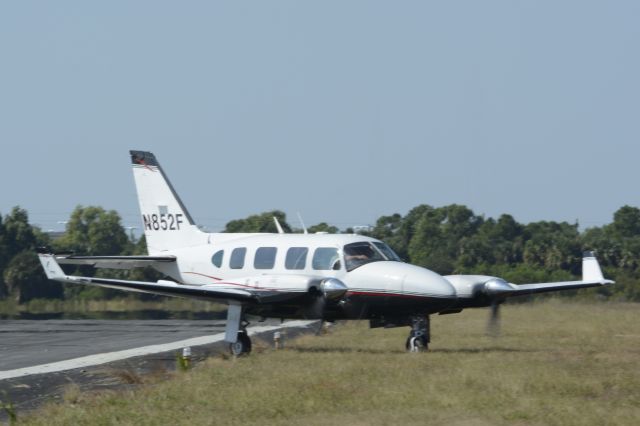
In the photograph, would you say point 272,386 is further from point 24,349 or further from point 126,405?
point 24,349

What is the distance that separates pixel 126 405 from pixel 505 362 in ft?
24.9

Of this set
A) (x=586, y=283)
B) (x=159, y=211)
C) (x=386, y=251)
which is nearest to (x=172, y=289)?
(x=386, y=251)

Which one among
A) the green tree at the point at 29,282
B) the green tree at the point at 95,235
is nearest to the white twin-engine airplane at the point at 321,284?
the green tree at the point at 29,282

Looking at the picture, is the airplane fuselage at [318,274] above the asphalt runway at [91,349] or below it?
above

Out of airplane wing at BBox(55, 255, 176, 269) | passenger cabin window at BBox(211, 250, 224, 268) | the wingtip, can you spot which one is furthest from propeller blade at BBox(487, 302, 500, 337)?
the wingtip

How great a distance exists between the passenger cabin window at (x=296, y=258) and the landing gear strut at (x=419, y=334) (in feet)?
9.40

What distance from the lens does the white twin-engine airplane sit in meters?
22.5

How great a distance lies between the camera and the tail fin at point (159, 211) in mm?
28250

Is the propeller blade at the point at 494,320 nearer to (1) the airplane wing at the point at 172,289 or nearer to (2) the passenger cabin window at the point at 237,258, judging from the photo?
(1) the airplane wing at the point at 172,289

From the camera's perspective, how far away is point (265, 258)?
24734 millimetres

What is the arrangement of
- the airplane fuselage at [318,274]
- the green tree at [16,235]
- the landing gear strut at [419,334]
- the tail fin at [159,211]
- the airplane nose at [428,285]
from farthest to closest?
1. the green tree at [16,235]
2. the tail fin at [159,211]
3. the landing gear strut at [419,334]
4. the airplane fuselage at [318,274]
5. the airplane nose at [428,285]

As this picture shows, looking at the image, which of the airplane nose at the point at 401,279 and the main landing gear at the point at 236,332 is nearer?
the airplane nose at the point at 401,279

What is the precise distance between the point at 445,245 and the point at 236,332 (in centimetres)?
6432

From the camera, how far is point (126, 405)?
1562 centimetres
